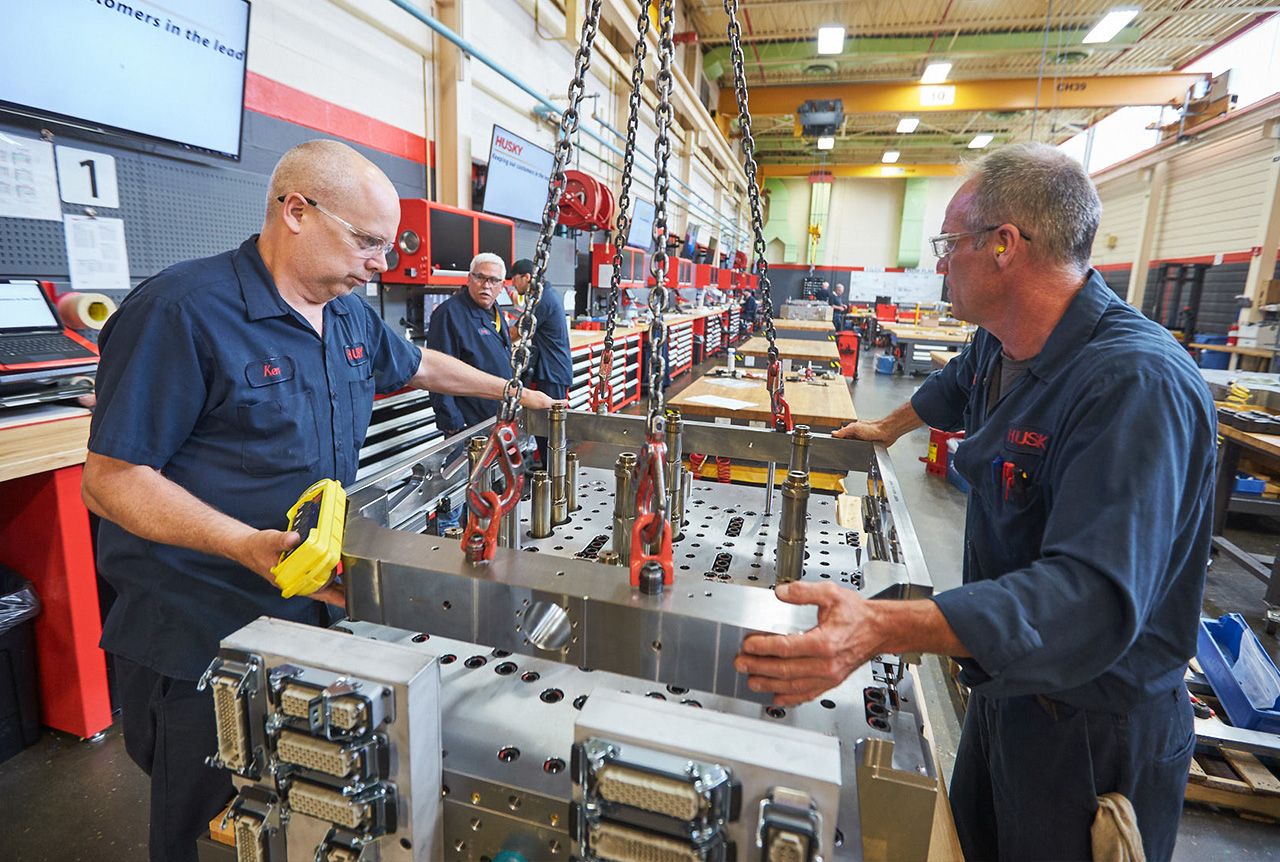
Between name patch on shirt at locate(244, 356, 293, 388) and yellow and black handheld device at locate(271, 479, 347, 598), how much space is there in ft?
1.26

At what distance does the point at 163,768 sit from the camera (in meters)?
1.16

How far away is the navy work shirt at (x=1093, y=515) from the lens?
77cm

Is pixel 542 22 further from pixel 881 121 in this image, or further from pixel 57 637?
pixel 881 121

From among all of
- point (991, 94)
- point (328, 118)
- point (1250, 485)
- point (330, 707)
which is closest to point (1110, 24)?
point (991, 94)

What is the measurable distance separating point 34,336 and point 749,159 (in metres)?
2.19

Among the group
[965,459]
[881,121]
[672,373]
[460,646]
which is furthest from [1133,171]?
[460,646]

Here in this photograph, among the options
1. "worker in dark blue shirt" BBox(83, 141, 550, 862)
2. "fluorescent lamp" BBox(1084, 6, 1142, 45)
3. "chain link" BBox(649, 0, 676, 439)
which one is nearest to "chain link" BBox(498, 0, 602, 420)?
"chain link" BBox(649, 0, 676, 439)

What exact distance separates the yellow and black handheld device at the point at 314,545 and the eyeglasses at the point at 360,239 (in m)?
0.64

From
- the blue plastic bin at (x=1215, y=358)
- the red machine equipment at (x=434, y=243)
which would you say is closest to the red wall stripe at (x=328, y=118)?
the red machine equipment at (x=434, y=243)

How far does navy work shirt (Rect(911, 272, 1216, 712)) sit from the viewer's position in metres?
0.77

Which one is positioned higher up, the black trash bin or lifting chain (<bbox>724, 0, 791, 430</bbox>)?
lifting chain (<bbox>724, 0, 791, 430</bbox>)

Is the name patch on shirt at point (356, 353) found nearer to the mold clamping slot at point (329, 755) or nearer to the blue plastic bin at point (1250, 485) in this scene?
the mold clamping slot at point (329, 755)

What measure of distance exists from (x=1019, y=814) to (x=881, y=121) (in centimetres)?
1521

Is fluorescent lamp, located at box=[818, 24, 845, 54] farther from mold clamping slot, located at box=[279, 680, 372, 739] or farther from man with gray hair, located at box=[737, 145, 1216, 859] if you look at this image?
mold clamping slot, located at box=[279, 680, 372, 739]
